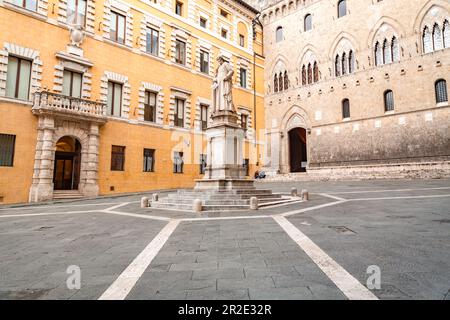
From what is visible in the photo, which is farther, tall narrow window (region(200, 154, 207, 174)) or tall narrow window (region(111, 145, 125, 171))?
tall narrow window (region(200, 154, 207, 174))

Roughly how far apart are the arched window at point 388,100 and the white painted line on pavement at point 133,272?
2538cm

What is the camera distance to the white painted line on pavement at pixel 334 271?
2.98 metres

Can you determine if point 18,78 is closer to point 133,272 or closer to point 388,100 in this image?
point 133,272

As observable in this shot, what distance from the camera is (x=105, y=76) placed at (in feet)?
65.0

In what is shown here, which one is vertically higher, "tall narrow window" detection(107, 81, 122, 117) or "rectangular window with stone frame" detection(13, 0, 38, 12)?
"rectangular window with stone frame" detection(13, 0, 38, 12)

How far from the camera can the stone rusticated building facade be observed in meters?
22.7

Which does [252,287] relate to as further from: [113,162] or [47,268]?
[113,162]

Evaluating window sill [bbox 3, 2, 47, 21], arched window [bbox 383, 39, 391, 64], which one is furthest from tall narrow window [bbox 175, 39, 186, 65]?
arched window [bbox 383, 39, 391, 64]

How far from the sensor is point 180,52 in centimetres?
2500

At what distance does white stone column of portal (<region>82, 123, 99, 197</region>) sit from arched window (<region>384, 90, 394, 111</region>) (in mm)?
23673

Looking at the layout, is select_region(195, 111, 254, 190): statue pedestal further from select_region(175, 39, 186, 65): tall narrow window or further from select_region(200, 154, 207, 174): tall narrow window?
select_region(175, 39, 186, 65): tall narrow window

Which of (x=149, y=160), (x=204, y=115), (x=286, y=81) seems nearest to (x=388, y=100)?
(x=286, y=81)

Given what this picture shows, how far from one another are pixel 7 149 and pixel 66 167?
4.41 metres

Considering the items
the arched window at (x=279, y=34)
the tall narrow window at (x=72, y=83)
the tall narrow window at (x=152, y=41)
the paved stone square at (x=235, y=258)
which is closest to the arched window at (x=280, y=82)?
the arched window at (x=279, y=34)
